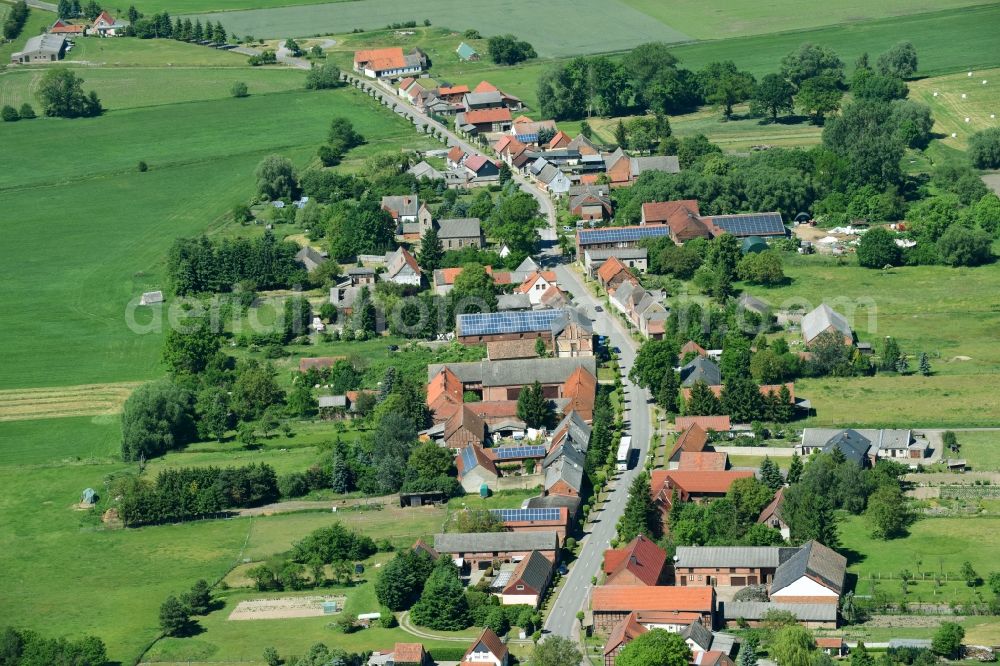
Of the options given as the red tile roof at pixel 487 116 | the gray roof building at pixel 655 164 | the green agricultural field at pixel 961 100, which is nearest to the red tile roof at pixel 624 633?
the gray roof building at pixel 655 164

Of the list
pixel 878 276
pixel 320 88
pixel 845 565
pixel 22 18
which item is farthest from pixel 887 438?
pixel 22 18

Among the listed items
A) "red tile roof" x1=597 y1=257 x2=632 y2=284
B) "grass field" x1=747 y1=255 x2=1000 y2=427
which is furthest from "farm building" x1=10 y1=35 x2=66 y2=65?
"grass field" x1=747 y1=255 x2=1000 y2=427

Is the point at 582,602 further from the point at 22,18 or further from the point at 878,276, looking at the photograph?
the point at 22,18

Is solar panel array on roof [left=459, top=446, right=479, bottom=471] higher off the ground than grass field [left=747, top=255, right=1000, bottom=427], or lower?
lower

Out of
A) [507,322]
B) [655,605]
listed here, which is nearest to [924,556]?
[655,605]

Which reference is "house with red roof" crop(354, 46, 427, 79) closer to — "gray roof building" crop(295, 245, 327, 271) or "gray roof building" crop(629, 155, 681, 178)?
"gray roof building" crop(629, 155, 681, 178)

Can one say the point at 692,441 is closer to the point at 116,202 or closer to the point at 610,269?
the point at 610,269
